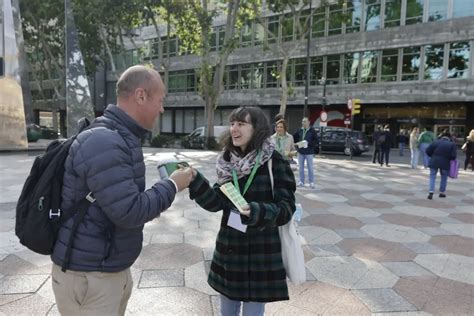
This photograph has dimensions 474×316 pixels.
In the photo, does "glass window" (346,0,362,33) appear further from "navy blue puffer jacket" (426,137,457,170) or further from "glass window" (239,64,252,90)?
"navy blue puffer jacket" (426,137,457,170)

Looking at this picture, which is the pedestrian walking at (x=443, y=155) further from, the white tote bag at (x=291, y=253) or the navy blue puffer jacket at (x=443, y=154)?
the white tote bag at (x=291, y=253)

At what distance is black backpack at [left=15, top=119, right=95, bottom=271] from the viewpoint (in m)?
1.65

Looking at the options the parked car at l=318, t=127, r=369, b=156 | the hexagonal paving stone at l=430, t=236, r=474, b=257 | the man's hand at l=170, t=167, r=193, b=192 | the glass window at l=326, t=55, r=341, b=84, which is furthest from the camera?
the glass window at l=326, t=55, r=341, b=84

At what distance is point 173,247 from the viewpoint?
4738 mm

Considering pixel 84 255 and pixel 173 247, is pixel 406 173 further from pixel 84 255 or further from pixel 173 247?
pixel 84 255

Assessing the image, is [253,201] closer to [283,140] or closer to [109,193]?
[109,193]

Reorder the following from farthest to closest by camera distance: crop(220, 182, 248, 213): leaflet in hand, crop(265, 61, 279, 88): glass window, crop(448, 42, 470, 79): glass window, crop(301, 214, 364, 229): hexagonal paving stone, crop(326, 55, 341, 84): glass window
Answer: crop(265, 61, 279, 88): glass window
crop(326, 55, 341, 84): glass window
crop(448, 42, 470, 79): glass window
crop(301, 214, 364, 229): hexagonal paving stone
crop(220, 182, 248, 213): leaflet in hand

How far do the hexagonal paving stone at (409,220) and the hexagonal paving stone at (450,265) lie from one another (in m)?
1.50

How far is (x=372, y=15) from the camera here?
29.3 metres

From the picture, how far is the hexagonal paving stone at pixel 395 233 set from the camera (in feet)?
17.5

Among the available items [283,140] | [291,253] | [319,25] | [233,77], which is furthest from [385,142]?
[233,77]

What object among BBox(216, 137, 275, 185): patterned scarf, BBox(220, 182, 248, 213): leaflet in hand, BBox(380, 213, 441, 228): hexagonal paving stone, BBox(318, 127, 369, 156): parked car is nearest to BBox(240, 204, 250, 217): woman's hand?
BBox(220, 182, 248, 213): leaflet in hand

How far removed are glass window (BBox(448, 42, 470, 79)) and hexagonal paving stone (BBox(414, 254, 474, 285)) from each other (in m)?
25.7

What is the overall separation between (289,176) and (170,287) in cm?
192
